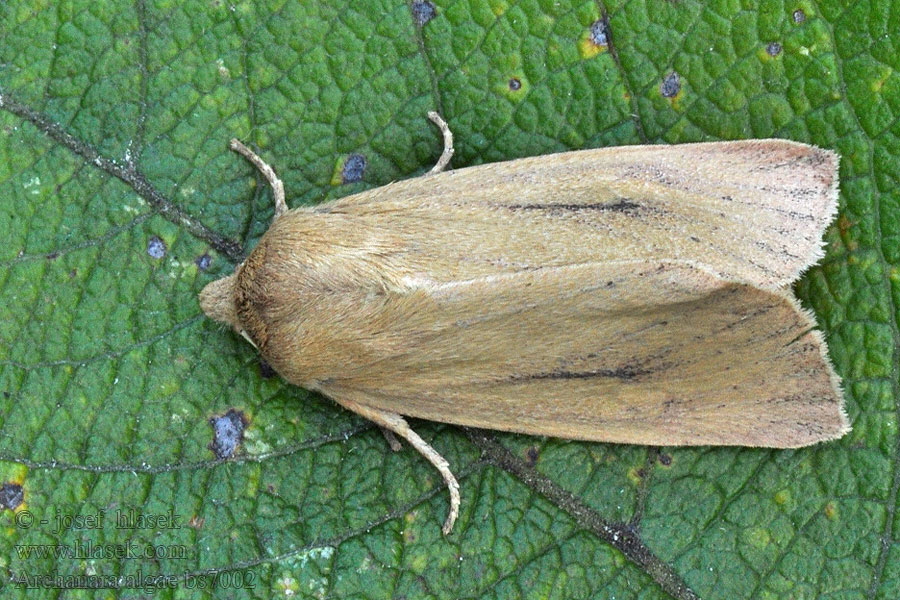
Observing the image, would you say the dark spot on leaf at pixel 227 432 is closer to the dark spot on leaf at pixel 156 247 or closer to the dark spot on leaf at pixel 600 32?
the dark spot on leaf at pixel 156 247

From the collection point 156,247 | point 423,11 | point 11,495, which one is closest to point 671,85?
point 423,11

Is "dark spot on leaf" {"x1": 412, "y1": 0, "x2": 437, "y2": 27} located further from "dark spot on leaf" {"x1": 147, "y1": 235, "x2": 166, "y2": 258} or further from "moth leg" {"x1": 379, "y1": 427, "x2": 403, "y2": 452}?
"moth leg" {"x1": 379, "y1": 427, "x2": 403, "y2": 452}

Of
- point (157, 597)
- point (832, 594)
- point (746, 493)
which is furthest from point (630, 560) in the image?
point (157, 597)

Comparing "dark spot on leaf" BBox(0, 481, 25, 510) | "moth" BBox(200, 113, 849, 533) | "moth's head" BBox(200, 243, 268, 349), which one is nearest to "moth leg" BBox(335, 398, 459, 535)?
"moth" BBox(200, 113, 849, 533)

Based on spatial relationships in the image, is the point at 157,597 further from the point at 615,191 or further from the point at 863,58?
the point at 863,58

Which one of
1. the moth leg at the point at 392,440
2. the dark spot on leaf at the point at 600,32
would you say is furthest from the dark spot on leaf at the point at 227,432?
the dark spot on leaf at the point at 600,32

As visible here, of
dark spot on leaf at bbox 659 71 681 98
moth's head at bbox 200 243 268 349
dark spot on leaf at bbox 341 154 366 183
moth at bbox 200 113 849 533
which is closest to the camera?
moth at bbox 200 113 849 533
